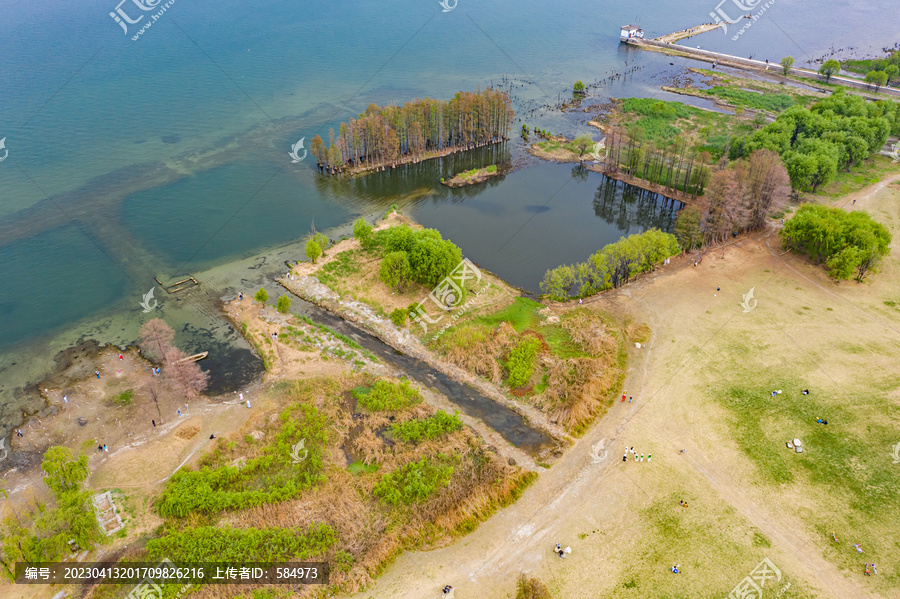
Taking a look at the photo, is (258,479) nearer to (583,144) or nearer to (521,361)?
(521,361)

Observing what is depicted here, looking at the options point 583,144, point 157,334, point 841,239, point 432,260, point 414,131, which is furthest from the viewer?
point 583,144

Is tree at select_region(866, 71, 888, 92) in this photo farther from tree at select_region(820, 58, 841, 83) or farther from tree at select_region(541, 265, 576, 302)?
tree at select_region(541, 265, 576, 302)

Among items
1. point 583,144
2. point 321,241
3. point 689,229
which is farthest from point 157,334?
point 583,144

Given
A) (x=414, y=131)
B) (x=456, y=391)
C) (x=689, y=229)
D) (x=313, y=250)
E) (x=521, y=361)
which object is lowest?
(x=456, y=391)

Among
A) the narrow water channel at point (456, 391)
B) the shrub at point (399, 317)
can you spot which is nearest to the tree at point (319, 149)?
the narrow water channel at point (456, 391)

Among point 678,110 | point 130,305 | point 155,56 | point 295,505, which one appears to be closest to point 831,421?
point 295,505

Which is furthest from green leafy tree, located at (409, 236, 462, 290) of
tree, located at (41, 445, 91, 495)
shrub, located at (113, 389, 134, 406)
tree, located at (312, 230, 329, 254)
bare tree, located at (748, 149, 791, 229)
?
bare tree, located at (748, 149, 791, 229)
